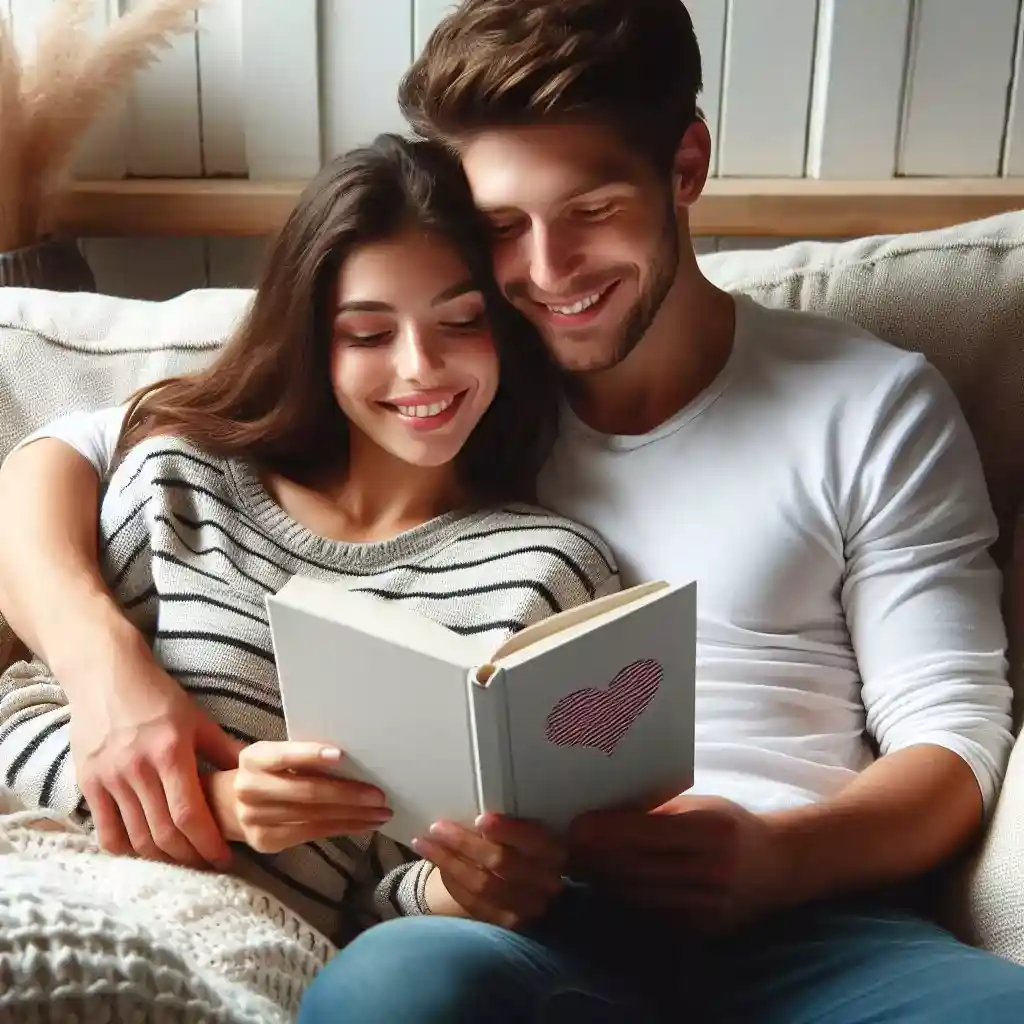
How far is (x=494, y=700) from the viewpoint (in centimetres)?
75

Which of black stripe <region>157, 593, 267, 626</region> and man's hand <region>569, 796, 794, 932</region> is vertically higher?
black stripe <region>157, 593, 267, 626</region>

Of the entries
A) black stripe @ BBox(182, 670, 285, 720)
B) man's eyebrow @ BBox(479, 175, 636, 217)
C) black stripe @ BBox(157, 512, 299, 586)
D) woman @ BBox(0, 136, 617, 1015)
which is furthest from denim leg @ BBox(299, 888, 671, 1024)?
man's eyebrow @ BBox(479, 175, 636, 217)

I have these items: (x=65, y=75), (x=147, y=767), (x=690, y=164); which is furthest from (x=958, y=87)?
(x=147, y=767)

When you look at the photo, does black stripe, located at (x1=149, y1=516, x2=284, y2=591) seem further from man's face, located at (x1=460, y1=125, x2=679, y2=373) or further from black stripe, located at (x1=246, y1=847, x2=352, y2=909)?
man's face, located at (x1=460, y1=125, x2=679, y2=373)

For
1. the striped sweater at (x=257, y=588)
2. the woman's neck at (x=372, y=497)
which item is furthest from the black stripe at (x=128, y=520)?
the woman's neck at (x=372, y=497)

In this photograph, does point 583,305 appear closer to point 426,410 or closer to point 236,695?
point 426,410

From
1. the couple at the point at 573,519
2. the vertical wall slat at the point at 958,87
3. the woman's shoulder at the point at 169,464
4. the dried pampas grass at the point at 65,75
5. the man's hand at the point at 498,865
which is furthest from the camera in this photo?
the vertical wall slat at the point at 958,87

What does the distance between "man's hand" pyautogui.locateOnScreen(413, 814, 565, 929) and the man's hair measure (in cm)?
60

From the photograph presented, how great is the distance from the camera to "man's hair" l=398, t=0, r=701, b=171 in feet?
3.52

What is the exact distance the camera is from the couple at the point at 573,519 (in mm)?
971

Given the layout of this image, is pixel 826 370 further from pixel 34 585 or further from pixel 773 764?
pixel 34 585

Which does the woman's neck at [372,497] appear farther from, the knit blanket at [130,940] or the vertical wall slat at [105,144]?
the vertical wall slat at [105,144]

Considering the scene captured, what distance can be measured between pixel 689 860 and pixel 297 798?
281 mm

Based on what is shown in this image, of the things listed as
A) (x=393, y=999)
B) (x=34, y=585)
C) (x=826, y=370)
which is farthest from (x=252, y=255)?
(x=393, y=999)
